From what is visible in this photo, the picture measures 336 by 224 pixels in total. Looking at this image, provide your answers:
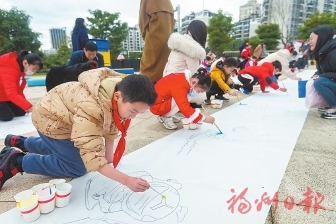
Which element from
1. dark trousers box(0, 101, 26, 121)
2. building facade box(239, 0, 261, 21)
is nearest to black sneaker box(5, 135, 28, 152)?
dark trousers box(0, 101, 26, 121)

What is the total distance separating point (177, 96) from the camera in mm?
1847

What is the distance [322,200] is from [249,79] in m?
3.00

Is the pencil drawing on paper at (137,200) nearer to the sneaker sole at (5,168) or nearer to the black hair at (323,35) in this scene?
the sneaker sole at (5,168)

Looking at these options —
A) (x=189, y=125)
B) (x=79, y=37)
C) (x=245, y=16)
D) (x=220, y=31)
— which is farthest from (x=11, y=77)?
(x=245, y=16)

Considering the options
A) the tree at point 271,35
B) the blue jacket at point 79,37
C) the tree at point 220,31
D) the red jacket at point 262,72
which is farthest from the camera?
the tree at point 271,35

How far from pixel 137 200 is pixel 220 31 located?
81.6 ft

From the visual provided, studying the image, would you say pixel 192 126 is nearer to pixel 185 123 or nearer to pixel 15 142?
pixel 185 123

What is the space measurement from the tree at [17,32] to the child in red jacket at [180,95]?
1818cm

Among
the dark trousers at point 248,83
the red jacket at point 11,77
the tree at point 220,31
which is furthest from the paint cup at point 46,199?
the tree at point 220,31

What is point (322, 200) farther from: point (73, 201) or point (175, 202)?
point (73, 201)

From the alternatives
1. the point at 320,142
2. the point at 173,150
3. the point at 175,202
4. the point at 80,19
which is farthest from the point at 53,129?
the point at 80,19

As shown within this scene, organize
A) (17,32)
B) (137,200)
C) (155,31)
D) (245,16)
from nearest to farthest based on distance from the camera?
(137,200)
(155,31)
(17,32)
(245,16)

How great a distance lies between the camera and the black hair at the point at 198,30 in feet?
7.86

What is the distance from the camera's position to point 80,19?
3.28 metres
